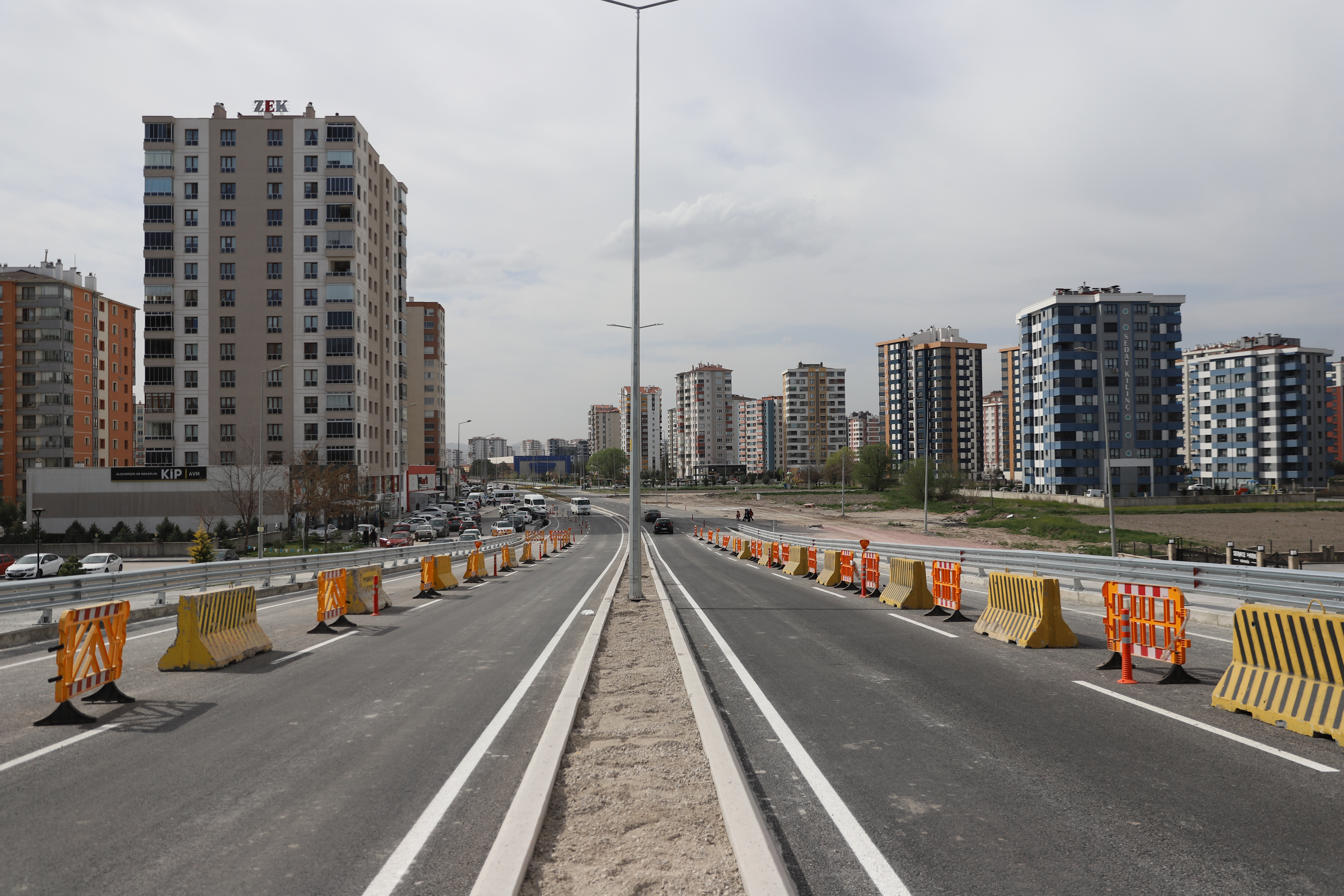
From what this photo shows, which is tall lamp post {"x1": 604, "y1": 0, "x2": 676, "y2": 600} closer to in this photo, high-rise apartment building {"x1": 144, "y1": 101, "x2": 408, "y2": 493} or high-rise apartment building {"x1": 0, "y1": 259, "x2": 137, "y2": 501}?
high-rise apartment building {"x1": 144, "y1": 101, "x2": 408, "y2": 493}

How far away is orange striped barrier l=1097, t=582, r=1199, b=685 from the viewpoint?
8.93m

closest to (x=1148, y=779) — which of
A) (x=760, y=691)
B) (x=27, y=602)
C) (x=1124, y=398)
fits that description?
(x=760, y=691)

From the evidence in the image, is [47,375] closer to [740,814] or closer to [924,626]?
[924,626]

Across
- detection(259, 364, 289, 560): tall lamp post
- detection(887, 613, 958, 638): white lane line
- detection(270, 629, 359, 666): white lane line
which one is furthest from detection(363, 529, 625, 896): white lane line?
detection(259, 364, 289, 560): tall lamp post

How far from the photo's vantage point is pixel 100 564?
127 ft

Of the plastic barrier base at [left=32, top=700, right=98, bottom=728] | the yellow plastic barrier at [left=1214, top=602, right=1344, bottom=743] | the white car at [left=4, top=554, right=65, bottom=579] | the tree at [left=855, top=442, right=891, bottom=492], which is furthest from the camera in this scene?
the tree at [left=855, top=442, right=891, bottom=492]

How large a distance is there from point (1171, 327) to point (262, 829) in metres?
114

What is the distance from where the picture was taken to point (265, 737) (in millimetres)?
6934

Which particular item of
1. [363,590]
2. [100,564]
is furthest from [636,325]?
[100,564]

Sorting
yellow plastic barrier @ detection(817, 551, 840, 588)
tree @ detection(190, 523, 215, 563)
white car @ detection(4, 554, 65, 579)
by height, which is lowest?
white car @ detection(4, 554, 65, 579)

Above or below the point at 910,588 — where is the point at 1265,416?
→ above

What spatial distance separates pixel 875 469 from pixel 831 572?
376ft

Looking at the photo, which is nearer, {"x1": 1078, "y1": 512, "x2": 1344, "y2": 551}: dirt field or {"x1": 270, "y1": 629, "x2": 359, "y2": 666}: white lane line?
{"x1": 270, "y1": 629, "x2": 359, "y2": 666}: white lane line

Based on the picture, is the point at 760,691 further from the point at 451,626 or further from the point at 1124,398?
the point at 1124,398
